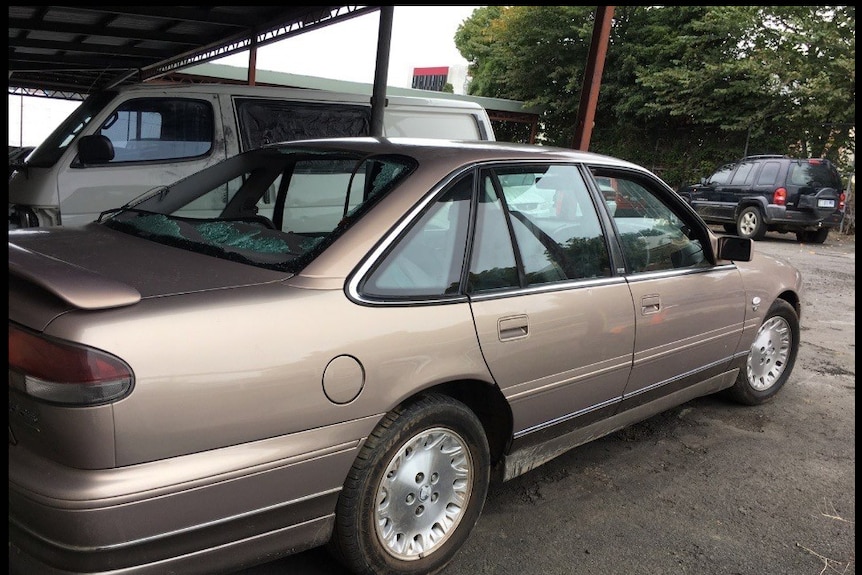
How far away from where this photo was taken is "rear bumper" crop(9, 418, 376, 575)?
1.81 meters

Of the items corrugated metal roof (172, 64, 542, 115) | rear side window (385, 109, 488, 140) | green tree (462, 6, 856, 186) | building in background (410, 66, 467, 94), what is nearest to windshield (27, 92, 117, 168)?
rear side window (385, 109, 488, 140)

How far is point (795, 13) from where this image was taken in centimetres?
1878

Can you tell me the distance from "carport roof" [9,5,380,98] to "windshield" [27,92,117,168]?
150 inches

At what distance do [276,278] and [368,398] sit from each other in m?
0.49

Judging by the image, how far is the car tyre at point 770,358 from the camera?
4436 millimetres

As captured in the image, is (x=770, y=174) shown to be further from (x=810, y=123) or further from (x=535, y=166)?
(x=535, y=166)

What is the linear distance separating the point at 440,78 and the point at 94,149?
121 feet

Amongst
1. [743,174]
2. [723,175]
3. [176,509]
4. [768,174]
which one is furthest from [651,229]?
[723,175]

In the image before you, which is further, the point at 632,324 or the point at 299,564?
the point at 632,324

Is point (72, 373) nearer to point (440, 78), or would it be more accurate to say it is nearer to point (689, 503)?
point (689, 503)

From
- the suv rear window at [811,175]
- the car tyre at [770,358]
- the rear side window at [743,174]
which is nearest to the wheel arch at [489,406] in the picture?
the car tyre at [770,358]

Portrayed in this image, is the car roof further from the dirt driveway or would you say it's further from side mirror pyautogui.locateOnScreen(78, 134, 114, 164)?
side mirror pyautogui.locateOnScreen(78, 134, 114, 164)

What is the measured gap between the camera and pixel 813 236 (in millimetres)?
15680

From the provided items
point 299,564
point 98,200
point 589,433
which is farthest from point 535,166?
point 98,200
